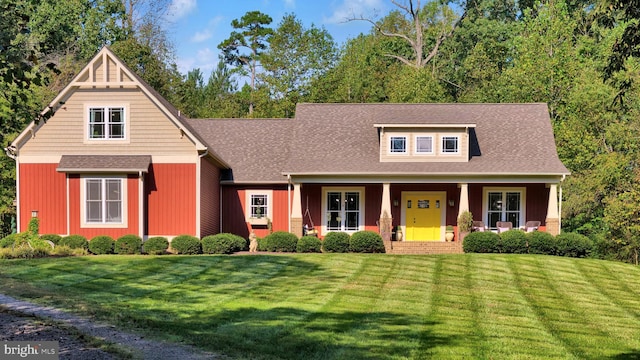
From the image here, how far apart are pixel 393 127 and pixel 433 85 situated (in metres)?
14.3

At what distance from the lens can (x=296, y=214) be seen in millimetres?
25875

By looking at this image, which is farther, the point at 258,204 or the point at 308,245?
the point at 258,204

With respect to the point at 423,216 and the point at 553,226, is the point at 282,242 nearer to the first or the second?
the point at 423,216

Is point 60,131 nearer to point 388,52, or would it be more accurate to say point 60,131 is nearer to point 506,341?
point 506,341

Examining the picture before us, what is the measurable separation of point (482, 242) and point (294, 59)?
986 inches

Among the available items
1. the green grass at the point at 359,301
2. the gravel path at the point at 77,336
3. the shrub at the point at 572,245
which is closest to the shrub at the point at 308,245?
the green grass at the point at 359,301

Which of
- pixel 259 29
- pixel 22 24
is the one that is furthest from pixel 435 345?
pixel 259 29

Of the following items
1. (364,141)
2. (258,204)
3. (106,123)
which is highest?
(106,123)

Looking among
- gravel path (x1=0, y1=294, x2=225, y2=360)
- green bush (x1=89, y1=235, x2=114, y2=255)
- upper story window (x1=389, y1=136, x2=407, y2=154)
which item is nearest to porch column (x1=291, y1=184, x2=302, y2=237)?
upper story window (x1=389, y1=136, x2=407, y2=154)

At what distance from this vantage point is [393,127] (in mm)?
26625

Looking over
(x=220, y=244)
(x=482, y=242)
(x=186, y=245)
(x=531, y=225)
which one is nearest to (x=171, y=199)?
(x=186, y=245)

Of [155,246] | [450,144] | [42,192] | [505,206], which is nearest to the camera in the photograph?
[155,246]

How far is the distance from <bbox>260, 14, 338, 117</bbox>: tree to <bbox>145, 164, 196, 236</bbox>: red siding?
20.7 m

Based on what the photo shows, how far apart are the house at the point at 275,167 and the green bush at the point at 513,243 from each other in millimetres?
1936
